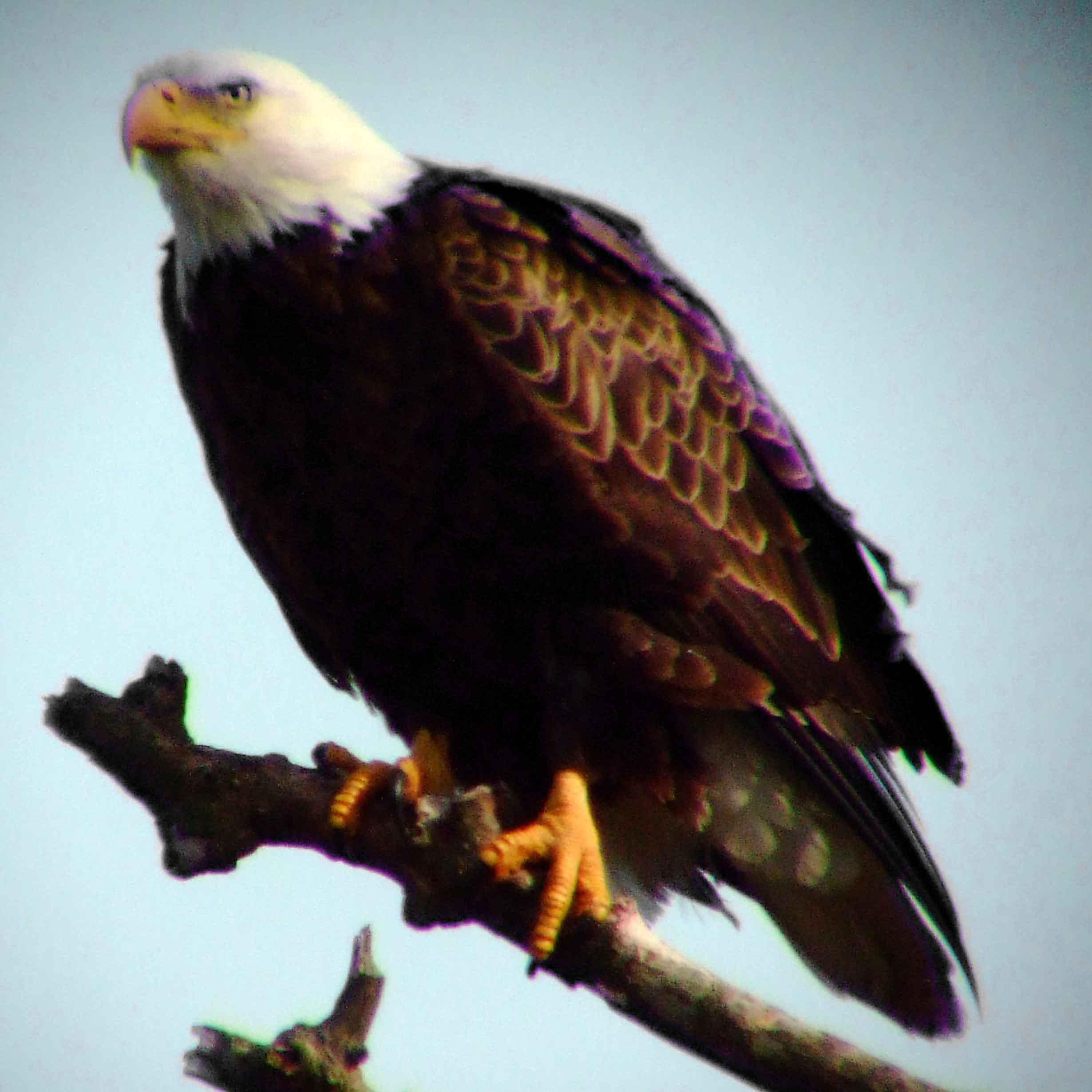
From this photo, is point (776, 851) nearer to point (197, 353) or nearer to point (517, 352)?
point (517, 352)

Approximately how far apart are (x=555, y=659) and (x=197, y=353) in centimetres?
101

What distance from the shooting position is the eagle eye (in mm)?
3123

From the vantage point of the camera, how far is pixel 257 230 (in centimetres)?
303

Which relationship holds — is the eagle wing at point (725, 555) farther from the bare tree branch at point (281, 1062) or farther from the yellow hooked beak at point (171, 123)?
the bare tree branch at point (281, 1062)

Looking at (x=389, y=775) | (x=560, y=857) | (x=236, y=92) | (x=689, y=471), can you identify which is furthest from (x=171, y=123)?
(x=560, y=857)

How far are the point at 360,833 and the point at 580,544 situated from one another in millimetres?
723

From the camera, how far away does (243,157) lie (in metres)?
3.09

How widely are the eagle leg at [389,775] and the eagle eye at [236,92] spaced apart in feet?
4.74

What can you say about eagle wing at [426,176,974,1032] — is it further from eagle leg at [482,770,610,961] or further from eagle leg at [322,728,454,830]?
eagle leg at [322,728,454,830]

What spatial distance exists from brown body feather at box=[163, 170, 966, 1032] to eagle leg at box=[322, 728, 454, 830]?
0.14ft

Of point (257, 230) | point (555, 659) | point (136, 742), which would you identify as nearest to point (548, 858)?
point (555, 659)

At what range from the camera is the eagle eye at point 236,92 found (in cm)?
312

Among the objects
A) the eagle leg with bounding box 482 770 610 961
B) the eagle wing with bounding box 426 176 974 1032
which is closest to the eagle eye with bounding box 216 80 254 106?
the eagle wing with bounding box 426 176 974 1032

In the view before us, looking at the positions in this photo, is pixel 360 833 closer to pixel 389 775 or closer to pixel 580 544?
pixel 389 775
